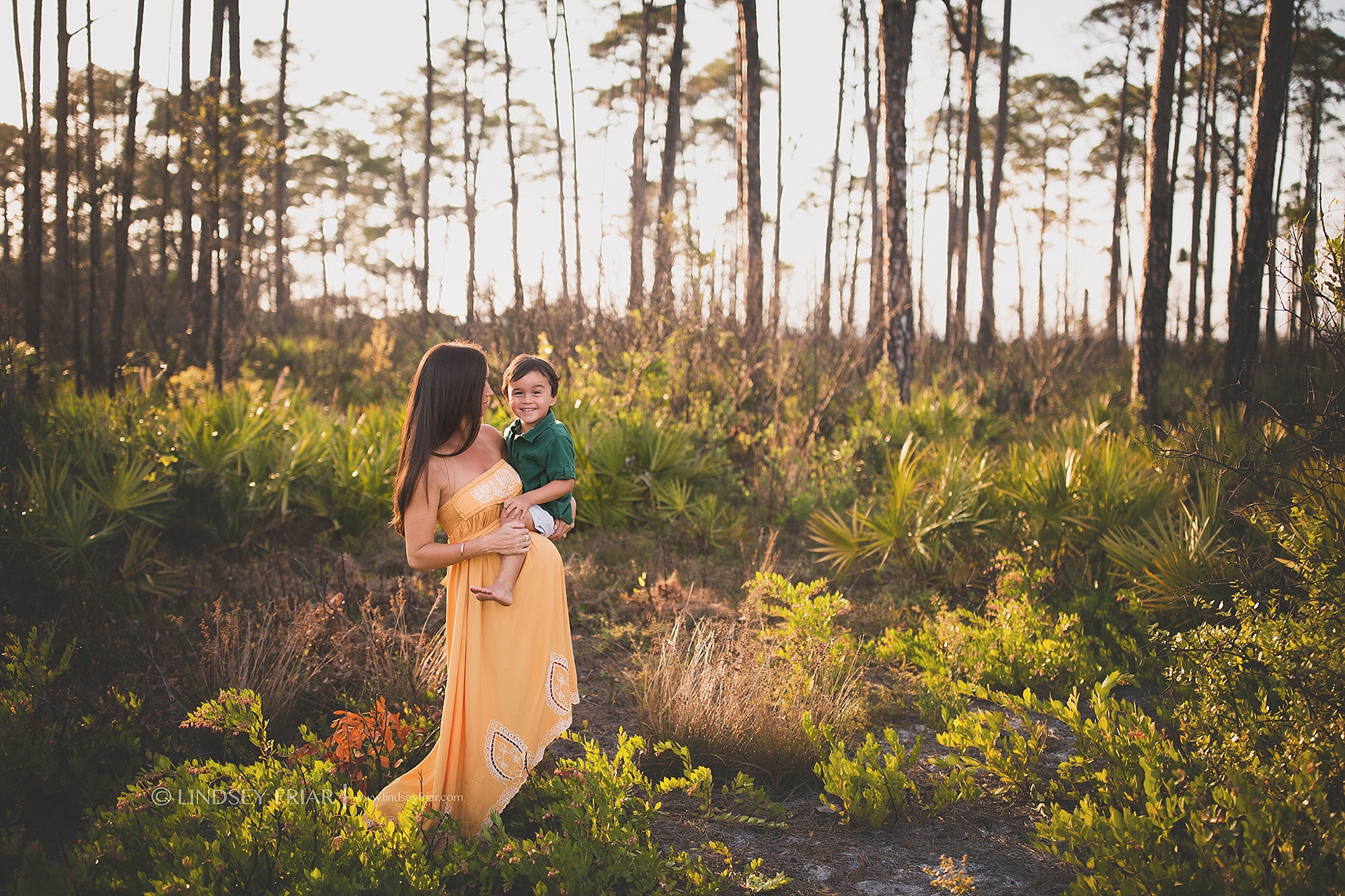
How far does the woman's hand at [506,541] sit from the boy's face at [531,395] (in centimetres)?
45

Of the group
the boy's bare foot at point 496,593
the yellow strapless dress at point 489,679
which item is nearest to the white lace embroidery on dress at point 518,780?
the yellow strapless dress at point 489,679

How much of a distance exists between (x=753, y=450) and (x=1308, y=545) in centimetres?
566

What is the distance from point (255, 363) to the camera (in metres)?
14.8

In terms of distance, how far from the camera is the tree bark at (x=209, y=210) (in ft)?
37.9

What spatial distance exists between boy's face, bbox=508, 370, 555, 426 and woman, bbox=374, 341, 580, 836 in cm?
16

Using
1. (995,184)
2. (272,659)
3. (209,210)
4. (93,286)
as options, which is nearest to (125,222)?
(93,286)

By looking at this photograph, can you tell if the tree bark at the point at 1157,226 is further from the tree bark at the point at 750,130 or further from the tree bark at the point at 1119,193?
the tree bark at the point at 1119,193

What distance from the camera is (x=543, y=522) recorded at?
9.32 feet

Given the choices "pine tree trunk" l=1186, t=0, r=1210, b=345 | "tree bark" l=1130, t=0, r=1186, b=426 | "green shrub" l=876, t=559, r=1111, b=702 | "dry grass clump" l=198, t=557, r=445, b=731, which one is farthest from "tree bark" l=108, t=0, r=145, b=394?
"pine tree trunk" l=1186, t=0, r=1210, b=345

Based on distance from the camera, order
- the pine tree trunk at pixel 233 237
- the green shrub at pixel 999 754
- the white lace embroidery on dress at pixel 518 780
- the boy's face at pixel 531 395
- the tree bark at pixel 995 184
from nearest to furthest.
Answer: the white lace embroidery on dress at pixel 518 780 < the boy's face at pixel 531 395 < the green shrub at pixel 999 754 < the pine tree trunk at pixel 233 237 < the tree bark at pixel 995 184

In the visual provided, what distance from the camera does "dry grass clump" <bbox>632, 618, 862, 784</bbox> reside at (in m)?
3.55

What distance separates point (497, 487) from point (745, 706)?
1.77m

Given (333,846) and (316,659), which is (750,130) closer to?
(316,659)

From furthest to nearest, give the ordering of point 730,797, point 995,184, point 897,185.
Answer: point 995,184 → point 897,185 → point 730,797
